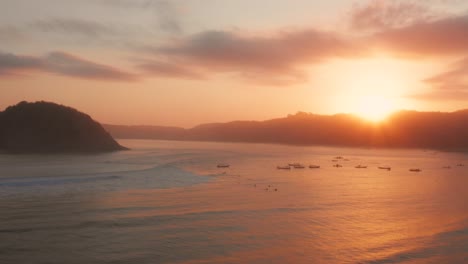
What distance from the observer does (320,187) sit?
46.5 meters

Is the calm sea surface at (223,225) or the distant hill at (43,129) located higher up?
the distant hill at (43,129)

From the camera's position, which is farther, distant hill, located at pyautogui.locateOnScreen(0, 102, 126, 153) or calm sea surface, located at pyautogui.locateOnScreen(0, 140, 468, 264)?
distant hill, located at pyautogui.locateOnScreen(0, 102, 126, 153)

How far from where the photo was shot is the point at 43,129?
11450 centimetres

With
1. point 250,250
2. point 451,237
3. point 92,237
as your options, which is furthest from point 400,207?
point 92,237

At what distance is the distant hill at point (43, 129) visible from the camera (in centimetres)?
11275

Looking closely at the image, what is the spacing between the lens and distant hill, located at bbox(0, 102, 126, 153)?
112750 millimetres

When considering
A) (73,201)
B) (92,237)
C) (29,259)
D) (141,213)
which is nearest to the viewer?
(29,259)

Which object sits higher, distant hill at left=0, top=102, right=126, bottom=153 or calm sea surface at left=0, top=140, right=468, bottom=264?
distant hill at left=0, top=102, right=126, bottom=153

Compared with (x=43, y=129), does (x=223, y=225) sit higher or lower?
lower

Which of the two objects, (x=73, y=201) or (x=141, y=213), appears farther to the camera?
(x=73, y=201)

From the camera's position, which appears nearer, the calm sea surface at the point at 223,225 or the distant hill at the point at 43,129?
the calm sea surface at the point at 223,225

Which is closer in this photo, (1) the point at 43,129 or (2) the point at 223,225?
(2) the point at 223,225

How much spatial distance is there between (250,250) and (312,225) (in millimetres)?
7437

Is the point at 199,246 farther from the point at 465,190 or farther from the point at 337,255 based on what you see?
the point at 465,190
